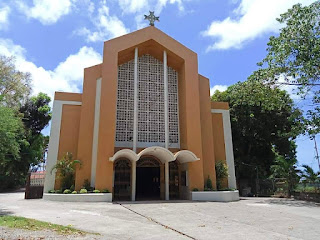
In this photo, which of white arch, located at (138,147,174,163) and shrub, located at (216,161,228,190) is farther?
shrub, located at (216,161,228,190)

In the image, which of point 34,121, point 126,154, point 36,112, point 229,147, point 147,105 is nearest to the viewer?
point 126,154

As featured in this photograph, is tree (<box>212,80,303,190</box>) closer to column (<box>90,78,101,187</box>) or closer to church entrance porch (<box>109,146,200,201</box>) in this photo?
church entrance porch (<box>109,146,200,201</box>)

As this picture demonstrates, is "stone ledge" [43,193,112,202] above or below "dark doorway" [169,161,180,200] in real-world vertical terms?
below

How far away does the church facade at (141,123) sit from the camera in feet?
49.3

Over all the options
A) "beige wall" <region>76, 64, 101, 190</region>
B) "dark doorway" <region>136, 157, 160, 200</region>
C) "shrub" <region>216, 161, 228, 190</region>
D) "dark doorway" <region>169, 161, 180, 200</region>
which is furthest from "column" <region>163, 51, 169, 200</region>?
"beige wall" <region>76, 64, 101, 190</region>

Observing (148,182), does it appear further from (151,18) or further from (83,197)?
(151,18)

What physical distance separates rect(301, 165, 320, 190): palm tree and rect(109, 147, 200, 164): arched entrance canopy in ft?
25.4

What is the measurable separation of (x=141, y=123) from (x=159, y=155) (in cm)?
240

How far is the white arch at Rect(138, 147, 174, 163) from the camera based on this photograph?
1438 cm

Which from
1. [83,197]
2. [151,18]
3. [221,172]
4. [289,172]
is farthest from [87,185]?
[289,172]

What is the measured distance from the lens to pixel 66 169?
1470cm

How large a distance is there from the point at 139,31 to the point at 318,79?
11.4 m

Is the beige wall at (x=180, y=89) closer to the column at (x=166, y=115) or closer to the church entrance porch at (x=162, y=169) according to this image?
the church entrance porch at (x=162, y=169)

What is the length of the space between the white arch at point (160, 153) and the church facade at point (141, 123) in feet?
0.23
